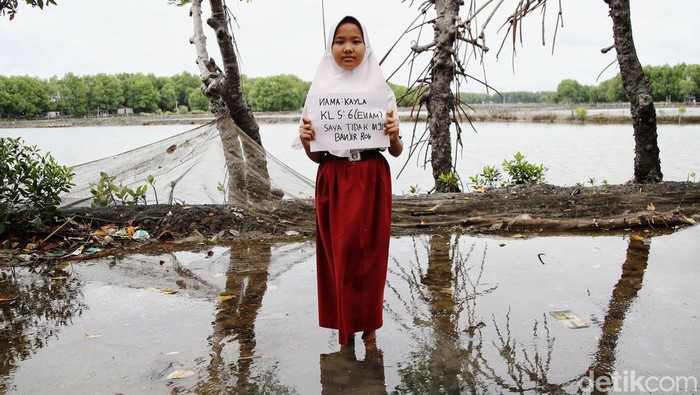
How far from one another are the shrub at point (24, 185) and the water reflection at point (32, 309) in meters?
0.88

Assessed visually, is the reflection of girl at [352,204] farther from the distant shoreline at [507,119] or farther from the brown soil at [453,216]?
the distant shoreline at [507,119]

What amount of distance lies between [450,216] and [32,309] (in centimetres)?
365

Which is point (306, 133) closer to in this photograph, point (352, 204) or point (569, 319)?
point (352, 204)

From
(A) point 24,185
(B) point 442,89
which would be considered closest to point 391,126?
(A) point 24,185

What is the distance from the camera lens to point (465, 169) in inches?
718

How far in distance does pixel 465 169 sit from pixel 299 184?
13044 millimetres

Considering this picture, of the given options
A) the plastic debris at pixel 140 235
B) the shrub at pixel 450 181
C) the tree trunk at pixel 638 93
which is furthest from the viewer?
the shrub at pixel 450 181

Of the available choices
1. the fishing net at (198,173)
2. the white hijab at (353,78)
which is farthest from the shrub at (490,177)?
the white hijab at (353,78)

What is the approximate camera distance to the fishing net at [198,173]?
5691 mm

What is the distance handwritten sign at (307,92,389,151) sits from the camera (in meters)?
2.76

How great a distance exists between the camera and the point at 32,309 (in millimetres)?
3471

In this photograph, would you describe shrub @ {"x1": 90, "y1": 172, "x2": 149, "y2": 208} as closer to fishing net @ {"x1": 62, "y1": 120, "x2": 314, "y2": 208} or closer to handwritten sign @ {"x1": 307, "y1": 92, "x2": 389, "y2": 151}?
fishing net @ {"x1": 62, "y1": 120, "x2": 314, "y2": 208}

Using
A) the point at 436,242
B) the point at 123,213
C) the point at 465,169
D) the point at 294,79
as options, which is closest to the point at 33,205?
the point at 123,213

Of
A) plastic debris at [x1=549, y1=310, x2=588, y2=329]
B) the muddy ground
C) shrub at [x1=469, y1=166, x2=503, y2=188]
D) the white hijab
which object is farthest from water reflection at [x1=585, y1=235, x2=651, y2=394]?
shrub at [x1=469, y1=166, x2=503, y2=188]
